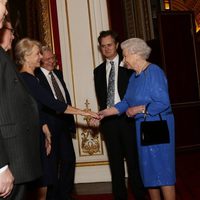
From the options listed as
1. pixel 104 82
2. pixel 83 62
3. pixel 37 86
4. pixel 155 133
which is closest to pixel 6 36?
pixel 37 86

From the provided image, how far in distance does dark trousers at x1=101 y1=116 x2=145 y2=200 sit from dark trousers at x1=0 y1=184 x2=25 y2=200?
1.90 m

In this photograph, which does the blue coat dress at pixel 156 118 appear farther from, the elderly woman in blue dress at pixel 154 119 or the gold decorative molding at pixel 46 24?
the gold decorative molding at pixel 46 24

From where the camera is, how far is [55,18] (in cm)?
529

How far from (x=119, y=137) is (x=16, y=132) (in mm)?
2056

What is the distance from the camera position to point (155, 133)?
2984 millimetres

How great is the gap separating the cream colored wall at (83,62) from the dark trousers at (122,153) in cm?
119

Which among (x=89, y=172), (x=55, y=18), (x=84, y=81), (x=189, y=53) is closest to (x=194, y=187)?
(x=89, y=172)

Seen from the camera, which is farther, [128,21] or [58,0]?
[128,21]

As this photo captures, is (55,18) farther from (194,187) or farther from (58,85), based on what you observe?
(194,187)

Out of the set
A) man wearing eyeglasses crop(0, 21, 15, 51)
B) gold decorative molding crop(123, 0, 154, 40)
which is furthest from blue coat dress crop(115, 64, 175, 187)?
gold decorative molding crop(123, 0, 154, 40)

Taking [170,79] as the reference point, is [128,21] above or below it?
above

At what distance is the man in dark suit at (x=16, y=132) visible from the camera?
201 cm

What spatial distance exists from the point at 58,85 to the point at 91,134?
3.69 ft

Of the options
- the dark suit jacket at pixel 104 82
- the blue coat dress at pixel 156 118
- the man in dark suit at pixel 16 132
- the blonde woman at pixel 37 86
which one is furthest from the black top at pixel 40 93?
the man in dark suit at pixel 16 132
